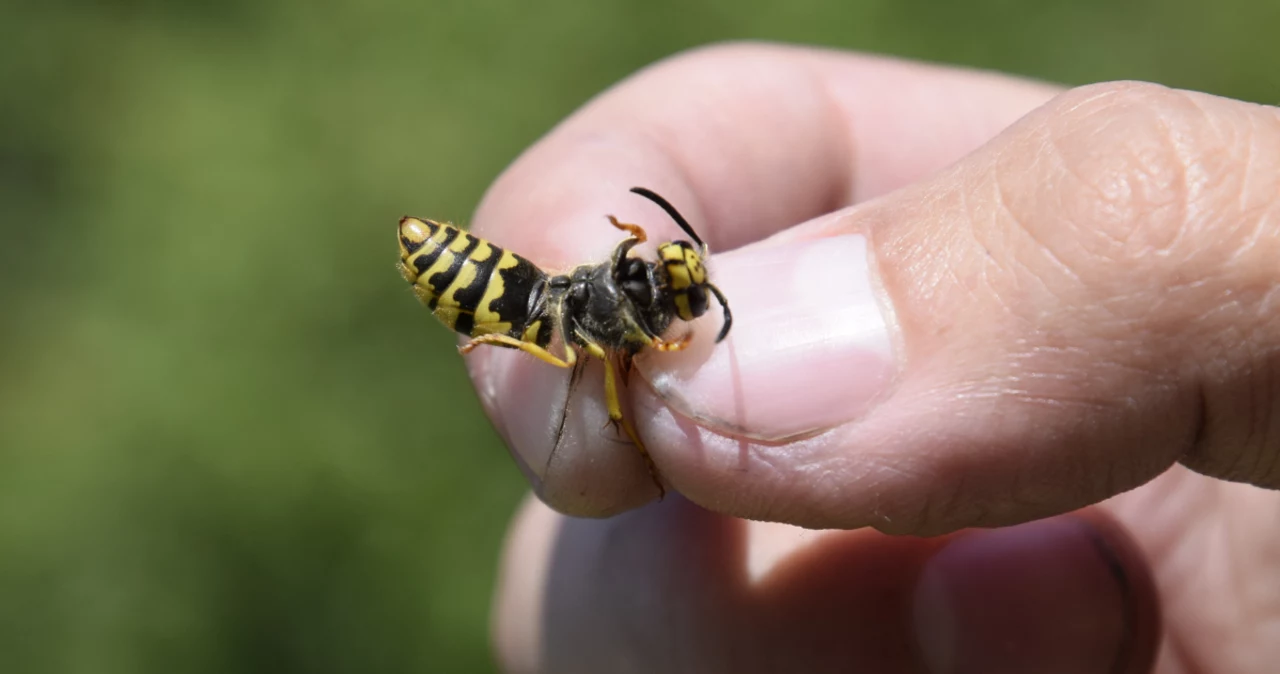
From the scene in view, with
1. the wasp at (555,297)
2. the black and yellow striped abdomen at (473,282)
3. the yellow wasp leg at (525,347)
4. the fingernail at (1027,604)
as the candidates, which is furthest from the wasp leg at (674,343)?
the fingernail at (1027,604)

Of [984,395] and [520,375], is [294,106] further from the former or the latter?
[984,395]

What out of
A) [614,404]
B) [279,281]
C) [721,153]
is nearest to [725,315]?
[614,404]

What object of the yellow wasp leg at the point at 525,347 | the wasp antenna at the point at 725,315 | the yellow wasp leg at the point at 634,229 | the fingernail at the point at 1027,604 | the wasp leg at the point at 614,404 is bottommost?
the fingernail at the point at 1027,604

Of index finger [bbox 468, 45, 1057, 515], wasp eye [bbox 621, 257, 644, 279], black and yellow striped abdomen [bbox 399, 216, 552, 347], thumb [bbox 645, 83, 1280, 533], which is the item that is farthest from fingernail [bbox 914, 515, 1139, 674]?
black and yellow striped abdomen [bbox 399, 216, 552, 347]

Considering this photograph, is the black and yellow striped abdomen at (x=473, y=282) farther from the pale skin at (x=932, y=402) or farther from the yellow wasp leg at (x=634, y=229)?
the yellow wasp leg at (x=634, y=229)

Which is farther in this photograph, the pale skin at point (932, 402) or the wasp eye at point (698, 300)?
the wasp eye at point (698, 300)

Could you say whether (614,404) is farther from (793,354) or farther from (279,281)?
(279,281)
